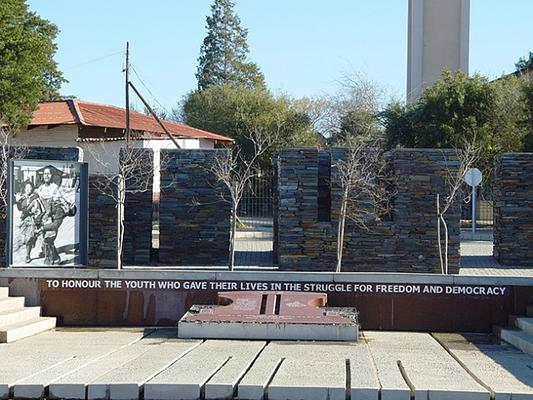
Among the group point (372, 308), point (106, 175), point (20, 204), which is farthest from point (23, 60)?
point (372, 308)

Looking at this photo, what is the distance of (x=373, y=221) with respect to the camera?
65.9 ft

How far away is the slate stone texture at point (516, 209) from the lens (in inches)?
850

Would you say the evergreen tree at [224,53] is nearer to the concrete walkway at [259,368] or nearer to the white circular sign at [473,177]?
the white circular sign at [473,177]

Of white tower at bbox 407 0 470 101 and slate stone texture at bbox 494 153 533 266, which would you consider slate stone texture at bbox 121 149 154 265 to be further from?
white tower at bbox 407 0 470 101

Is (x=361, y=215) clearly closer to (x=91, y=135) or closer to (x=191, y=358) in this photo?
(x=191, y=358)

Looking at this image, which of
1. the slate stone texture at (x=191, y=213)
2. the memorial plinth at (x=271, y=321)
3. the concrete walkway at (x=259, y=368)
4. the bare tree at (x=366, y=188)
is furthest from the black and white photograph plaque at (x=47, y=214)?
the bare tree at (x=366, y=188)

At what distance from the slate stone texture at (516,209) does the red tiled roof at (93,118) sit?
2078 cm

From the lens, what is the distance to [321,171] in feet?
68.0

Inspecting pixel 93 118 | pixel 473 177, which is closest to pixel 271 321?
pixel 473 177

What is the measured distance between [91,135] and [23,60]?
789cm

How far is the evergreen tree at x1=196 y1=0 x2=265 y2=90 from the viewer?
75062 mm

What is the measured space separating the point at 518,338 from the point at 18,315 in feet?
23.4

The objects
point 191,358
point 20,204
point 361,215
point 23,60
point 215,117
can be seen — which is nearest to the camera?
point 191,358

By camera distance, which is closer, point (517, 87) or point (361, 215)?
point (361, 215)
